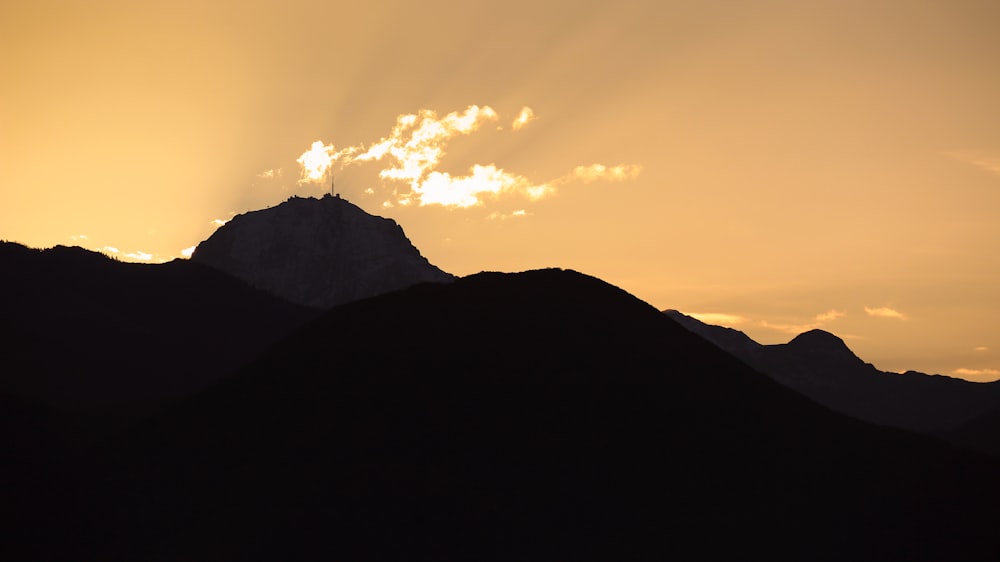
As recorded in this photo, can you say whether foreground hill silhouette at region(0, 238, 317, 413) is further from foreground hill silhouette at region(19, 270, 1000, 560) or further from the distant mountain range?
foreground hill silhouette at region(19, 270, 1000, 560)

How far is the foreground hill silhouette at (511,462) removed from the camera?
69312 mm

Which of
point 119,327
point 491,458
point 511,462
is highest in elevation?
point 119,327

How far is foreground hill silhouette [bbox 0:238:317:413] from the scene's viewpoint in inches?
4702

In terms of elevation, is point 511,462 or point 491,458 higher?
point 491,458

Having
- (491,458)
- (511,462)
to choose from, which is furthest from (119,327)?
(511,462)

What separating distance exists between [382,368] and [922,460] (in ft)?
152

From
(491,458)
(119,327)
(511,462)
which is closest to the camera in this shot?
(511,462)

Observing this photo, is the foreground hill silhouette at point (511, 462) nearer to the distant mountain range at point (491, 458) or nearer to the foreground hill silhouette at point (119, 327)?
the distant mountain range at point (491, 458)

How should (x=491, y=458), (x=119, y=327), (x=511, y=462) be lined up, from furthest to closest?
(x=119, y=327) < (x=491, y=458) < (x=511, y=462)

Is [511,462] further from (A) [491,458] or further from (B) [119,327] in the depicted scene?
(B) [119,327]

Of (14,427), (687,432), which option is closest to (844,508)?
(687,432)

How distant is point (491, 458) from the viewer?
77250mm

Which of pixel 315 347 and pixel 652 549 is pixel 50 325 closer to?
pixel 315 347

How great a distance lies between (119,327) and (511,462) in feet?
276
